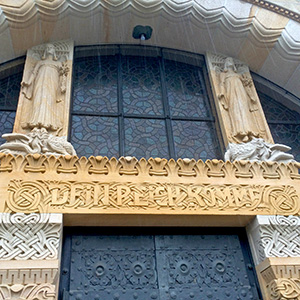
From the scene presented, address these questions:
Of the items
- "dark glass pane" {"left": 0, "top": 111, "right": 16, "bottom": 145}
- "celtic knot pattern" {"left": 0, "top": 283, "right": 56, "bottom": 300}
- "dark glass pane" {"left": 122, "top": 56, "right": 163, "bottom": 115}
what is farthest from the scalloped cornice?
"celtic knot pattern" {"left": 0, "top": 283, "right": 56, "bottom": 300}

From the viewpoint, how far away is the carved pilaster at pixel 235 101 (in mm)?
5234

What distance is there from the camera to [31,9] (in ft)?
18.5

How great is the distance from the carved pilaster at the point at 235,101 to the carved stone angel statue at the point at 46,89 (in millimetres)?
2329

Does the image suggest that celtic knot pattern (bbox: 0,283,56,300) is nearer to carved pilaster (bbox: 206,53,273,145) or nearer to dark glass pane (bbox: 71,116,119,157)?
dark glass pane (bbox: 71,116,119,157)

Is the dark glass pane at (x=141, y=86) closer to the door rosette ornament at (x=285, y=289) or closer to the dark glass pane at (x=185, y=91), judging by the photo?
the dark glass pane at (x=185, y=91)

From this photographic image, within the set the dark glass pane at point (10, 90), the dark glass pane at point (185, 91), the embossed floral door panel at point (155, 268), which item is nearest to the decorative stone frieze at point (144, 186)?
the embossed floral door panel at point (155, 268)

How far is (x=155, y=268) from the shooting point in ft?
13.2

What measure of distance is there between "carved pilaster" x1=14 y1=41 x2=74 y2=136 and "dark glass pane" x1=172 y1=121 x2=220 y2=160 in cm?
162

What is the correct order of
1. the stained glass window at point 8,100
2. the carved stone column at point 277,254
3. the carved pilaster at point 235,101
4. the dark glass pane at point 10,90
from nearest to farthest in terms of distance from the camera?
the carved stone column at point 277,254, the carved pilaster at point 235,101, the stained glass window at point 8,100, the dark glass pane at point 10,90

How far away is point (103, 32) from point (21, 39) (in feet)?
4.40

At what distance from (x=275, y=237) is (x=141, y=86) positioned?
323 cm

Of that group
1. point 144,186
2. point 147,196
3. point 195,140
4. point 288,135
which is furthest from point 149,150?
point 288,135

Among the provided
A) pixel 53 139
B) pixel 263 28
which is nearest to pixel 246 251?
pixel 53 139

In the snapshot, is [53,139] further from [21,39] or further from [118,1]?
[118,1]
